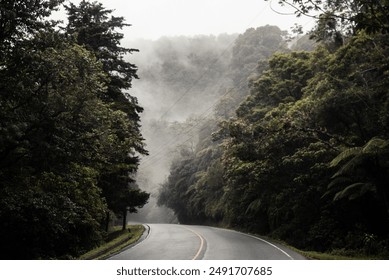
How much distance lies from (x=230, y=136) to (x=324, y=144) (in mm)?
6920

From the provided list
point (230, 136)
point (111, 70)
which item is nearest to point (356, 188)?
point (230, 136)

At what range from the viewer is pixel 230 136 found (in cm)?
2495

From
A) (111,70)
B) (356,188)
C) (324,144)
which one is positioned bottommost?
(356,188)

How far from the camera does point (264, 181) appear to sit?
1008 inches

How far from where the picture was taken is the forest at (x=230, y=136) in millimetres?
11695

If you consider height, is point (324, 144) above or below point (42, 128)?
below

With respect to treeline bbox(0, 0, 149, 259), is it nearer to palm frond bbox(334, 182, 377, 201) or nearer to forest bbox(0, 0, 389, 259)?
forest bbox(0, 0, 389, 259)

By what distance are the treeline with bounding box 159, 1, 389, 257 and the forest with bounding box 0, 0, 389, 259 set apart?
0.09m

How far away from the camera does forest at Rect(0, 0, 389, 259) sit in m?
11.7

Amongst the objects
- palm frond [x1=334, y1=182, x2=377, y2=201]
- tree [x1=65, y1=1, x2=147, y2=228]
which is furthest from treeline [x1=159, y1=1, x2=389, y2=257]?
tree [x1=65, y1=1, x2=147, y2=228]

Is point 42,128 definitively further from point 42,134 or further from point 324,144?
point 324,144

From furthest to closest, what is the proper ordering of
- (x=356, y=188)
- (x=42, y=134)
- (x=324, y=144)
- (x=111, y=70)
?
(x=111, y=70) < (x=324, y=144) < (x=356, y=188) < (x=42, y=134)

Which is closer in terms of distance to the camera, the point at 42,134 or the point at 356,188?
the point at 42,134
